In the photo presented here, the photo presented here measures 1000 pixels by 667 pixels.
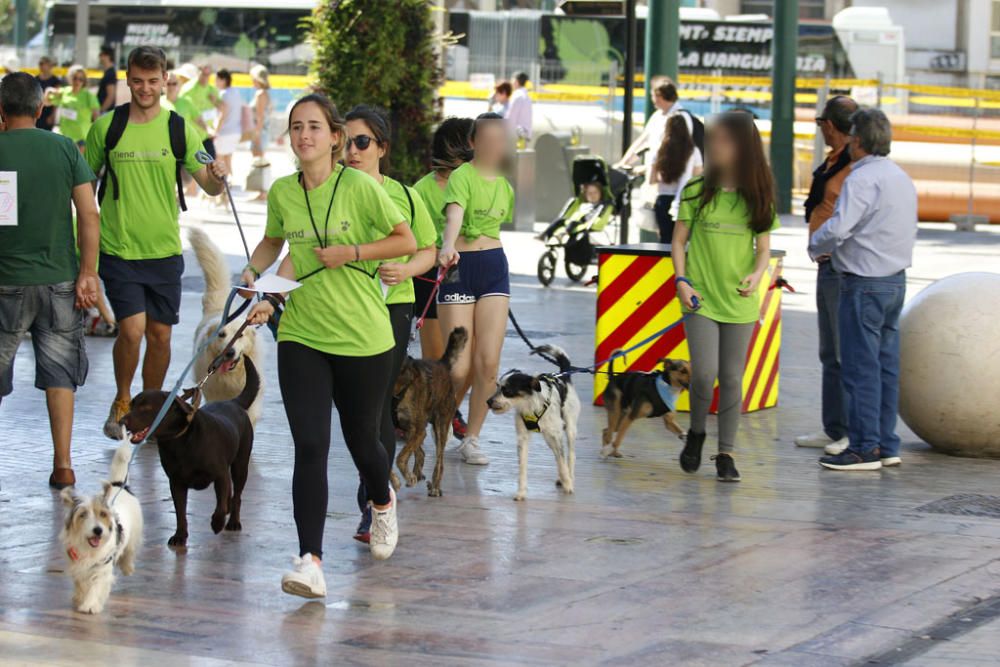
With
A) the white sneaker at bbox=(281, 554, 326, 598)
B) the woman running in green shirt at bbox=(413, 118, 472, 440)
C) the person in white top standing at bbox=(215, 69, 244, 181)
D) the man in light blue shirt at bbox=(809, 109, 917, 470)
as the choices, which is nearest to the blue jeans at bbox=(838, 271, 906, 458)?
the man in light blue shirt at bbox=(809, 109, 917, 470)

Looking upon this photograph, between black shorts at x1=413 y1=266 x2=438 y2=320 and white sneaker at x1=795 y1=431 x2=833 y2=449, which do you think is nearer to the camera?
black shorts at x1=413 y1=266 x2=438 y2=320

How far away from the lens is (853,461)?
8633 mm

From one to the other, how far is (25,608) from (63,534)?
33 cm

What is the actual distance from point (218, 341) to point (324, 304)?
3164 millimetres

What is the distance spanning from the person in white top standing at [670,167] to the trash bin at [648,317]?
2.73 m

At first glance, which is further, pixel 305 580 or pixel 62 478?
pixel 62 478

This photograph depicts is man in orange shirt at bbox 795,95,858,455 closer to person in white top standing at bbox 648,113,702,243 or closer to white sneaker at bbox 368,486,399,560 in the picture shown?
white sneaker at bbox 368,486,399,560

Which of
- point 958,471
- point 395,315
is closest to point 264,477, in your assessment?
point 395,315

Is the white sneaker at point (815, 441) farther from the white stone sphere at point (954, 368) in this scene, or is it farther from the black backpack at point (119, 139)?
the black backpack at point (119, 139)

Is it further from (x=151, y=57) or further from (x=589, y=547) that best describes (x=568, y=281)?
(x=589, y=547)

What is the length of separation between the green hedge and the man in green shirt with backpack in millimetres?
4811

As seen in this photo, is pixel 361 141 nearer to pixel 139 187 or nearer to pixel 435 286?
pixel 435 286

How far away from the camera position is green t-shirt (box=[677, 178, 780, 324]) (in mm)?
8172

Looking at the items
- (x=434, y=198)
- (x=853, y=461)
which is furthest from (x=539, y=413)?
(x=853, y=461)
